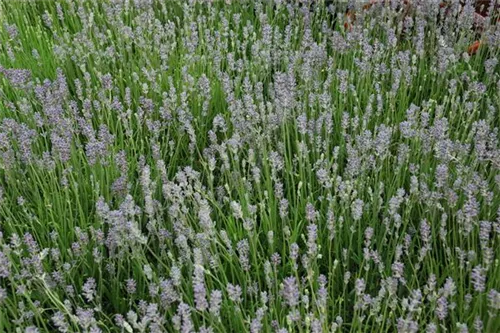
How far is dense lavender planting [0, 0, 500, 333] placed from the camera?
181cm

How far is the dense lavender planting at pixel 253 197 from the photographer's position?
5.95 feet

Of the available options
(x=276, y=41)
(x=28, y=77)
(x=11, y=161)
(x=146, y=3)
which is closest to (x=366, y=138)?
(x=276, y=41)

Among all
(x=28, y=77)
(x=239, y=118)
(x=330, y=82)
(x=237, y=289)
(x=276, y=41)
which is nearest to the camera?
(x=237, y=289)

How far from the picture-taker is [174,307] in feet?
6.72

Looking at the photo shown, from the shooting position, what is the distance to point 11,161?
2.44 metres

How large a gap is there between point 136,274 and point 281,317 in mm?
550

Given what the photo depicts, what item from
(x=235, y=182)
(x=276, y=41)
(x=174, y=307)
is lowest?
(x=174, y=307)

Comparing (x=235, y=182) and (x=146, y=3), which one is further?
(x=146, y=3)

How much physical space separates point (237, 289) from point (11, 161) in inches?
51.2

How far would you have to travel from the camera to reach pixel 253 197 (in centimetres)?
247

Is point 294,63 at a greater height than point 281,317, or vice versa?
point 294,63

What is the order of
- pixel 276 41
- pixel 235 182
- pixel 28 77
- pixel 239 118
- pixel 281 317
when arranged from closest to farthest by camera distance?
pixel 281 317 → pixel 235 182 → pixel 239 118 → pixel 28 77 → pixel 276 41

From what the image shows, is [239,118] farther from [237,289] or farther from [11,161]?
[237,289]

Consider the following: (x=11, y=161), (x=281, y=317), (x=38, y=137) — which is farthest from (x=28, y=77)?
(x=281, y=317)
